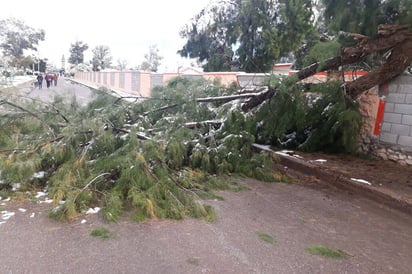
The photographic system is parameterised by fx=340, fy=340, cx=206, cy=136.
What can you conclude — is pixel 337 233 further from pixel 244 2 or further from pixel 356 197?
pixel 244 2

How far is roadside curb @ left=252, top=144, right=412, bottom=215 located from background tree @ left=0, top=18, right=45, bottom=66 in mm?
49080

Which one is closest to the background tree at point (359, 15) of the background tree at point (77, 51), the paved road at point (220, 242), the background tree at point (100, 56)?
the paved road at point (220, 242)

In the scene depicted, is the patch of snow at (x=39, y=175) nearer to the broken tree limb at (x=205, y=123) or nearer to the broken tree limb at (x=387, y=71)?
the broken tree limb at (x=205, y=123)

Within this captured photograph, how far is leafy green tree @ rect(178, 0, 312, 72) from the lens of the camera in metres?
16.9


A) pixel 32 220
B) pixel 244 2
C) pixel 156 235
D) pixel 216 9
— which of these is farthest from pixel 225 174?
pixel 216 9

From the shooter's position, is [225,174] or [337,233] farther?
[225,174]

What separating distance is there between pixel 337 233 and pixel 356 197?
1.52 metres

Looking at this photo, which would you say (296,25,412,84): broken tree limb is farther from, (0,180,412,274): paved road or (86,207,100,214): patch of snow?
(86,207,100,214): patch of snow

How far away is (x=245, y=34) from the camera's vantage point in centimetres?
1889

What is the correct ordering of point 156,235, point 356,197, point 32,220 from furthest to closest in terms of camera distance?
point 356,197 → point 32,220 → point 156,235

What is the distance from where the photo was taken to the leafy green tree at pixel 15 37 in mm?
47969

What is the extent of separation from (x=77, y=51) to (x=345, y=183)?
84662 mm

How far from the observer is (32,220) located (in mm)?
3656

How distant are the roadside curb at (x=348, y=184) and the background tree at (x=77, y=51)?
83.1m
